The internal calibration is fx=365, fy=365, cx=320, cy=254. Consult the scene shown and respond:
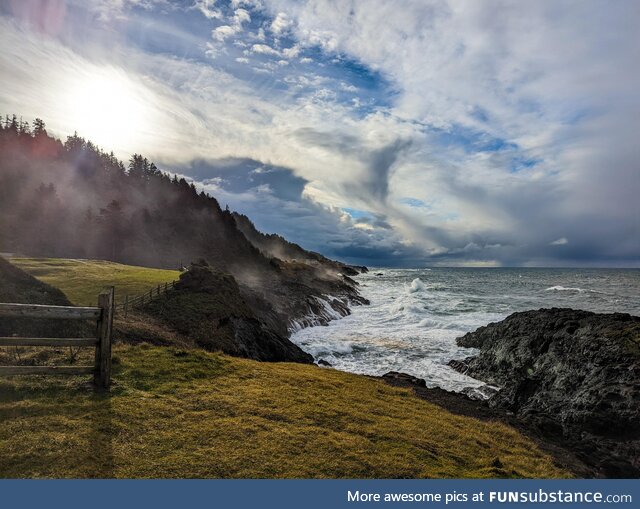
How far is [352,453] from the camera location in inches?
378

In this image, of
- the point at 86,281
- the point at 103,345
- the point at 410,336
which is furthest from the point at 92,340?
the point at 410,336

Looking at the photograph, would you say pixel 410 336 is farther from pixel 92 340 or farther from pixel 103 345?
pixel 92 340

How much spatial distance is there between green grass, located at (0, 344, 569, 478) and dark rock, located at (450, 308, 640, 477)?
5432mm

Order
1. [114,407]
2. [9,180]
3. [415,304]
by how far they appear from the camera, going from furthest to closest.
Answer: [9,180], [415,304], [114,407]

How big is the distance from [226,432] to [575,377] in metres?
23.6

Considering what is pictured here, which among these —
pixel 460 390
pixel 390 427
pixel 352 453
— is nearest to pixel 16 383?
pixel 352 453

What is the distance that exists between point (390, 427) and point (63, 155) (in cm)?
17769

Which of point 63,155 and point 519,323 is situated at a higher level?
point 63,155

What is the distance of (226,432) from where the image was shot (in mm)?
9773

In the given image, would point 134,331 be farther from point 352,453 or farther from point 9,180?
point 9,180

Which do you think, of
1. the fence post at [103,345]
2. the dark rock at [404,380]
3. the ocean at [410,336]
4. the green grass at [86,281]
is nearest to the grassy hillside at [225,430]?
the fence post at [103,345]

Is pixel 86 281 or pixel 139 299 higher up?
pixel 86 281

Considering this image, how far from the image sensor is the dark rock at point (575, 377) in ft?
56.5

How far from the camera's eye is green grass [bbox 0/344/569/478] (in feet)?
26.6
